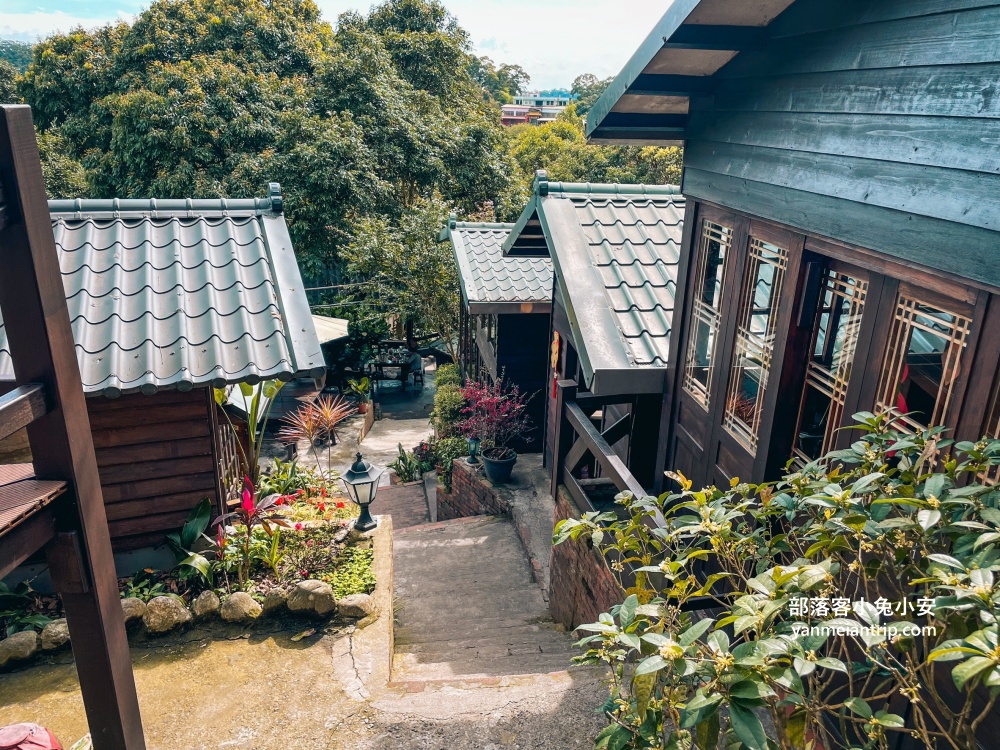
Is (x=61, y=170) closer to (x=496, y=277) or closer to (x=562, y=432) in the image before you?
(x=496, y=277)

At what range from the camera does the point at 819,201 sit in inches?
141

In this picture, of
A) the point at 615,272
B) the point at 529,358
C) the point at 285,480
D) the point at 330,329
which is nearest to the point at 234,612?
the point at 285,480

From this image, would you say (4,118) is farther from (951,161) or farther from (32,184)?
(951,161)

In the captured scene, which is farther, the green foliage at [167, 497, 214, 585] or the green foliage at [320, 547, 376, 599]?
the green foliage at [320, 547, 376, 599]

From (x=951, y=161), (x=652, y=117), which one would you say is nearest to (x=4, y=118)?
(x=951, y=161)

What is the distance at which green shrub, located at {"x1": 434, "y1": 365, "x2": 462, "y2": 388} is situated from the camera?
13877 mm

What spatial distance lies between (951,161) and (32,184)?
345 cm

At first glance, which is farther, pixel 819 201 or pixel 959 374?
pixel 819 201

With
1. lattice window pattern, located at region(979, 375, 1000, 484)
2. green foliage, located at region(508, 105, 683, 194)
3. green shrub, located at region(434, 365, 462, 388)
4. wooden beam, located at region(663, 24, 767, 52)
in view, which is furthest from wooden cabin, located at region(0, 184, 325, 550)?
green foliage, located at region(508, 105, 683, 194)

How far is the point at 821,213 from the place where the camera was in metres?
3.58

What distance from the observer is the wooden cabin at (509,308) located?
10.0 m

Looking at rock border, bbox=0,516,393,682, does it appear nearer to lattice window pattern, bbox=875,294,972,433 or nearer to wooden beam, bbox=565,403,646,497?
wooden beam, bbox=565,403,646,497

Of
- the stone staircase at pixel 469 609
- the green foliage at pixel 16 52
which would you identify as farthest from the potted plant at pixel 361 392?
the green foliage at pixel 16 52

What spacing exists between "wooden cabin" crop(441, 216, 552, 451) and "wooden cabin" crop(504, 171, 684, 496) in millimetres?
2805
